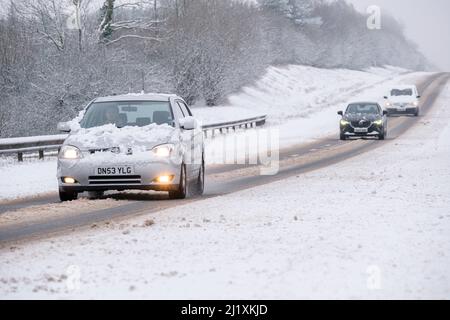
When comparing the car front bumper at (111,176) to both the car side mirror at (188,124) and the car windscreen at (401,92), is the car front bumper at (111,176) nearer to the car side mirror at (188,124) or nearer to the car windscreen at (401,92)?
the car side mirror at (188,124)

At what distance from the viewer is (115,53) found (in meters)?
44.1

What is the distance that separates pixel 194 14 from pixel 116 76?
19211 mm

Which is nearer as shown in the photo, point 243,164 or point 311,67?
point 243,164

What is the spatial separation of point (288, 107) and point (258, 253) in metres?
61.3

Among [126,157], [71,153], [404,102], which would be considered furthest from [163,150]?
[404,102]

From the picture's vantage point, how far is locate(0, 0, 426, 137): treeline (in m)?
38.7

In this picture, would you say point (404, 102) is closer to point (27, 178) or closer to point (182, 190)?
point (27, 178)

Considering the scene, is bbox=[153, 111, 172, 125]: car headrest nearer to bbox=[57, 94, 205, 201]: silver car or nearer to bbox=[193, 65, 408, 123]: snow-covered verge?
bbox=[57, 94, 205, 201]: silver car

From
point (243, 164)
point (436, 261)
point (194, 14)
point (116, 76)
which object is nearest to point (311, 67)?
point (194, 14)

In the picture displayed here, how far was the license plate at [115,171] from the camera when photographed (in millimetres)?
13820

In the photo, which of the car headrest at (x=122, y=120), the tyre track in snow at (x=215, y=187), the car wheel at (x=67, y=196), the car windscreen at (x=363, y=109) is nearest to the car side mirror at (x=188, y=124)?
the car headrest at (x=122, y=120)

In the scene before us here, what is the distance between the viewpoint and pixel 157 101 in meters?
15.2

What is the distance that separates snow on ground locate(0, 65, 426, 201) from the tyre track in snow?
88.2 inches
